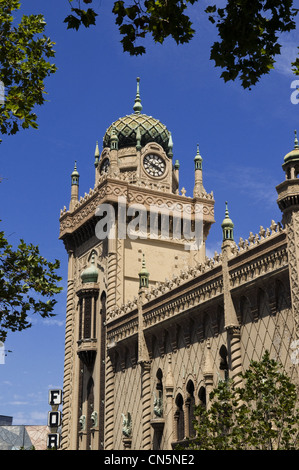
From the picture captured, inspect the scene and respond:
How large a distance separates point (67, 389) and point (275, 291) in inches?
957

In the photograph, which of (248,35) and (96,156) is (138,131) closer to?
(96,156)

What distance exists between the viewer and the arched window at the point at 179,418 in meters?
37.1

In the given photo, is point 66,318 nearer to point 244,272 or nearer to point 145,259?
point 145,259

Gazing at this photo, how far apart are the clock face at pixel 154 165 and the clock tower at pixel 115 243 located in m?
0.07

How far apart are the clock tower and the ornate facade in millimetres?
74

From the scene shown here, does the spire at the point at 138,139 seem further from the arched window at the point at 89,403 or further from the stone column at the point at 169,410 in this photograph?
the stone column at the point at 169,410

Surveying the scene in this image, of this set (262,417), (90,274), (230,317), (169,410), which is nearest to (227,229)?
(230,317)

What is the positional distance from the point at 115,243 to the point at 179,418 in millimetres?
13787

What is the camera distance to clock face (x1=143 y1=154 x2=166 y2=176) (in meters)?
52.2

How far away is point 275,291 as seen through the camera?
31000mm

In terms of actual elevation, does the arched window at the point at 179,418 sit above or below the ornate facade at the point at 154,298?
below

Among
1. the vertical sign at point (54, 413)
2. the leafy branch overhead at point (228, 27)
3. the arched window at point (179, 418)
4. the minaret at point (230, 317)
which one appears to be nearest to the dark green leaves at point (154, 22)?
the leafy branch overhead at point (228, 27)

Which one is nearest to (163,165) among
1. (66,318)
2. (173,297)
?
(66,318)

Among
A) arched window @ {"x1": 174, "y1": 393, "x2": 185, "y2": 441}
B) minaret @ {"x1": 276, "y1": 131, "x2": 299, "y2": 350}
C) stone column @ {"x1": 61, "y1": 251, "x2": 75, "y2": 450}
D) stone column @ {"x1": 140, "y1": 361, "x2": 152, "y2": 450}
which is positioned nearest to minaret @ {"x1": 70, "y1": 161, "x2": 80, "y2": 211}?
stone column @ {"x1": 61, "y1": 251, "x2": 75, "y2": 450}
